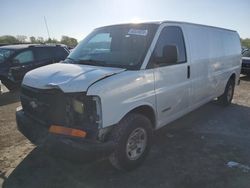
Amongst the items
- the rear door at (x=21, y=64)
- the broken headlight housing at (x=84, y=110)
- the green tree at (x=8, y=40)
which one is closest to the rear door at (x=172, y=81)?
the broken headlight housing at (x=84, y=110)

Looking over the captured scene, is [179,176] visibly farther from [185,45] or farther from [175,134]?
[185,45]

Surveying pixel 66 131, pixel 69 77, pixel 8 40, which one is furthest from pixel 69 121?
pixel 8 40

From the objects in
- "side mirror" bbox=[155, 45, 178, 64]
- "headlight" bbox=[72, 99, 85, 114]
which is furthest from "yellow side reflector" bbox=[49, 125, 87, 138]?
"side mirror" bbox=[155, 45, 178, 64]

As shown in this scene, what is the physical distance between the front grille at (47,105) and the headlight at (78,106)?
0.40 feet

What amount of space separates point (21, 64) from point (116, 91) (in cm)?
725

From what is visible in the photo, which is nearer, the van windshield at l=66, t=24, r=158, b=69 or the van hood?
the van hood

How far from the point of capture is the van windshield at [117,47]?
4.11m

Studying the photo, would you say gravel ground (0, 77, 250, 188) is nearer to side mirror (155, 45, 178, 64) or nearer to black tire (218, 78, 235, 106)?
side mirror (155, 45, 178, 64)

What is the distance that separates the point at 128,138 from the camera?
12.3ft

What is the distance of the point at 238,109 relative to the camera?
25.1 feet

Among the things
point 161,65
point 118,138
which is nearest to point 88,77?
point 118,138

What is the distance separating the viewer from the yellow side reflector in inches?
131

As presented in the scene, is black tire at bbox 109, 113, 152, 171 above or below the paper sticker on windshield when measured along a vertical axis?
below

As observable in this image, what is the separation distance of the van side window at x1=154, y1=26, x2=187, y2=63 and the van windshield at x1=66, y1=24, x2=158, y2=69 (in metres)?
0.18
